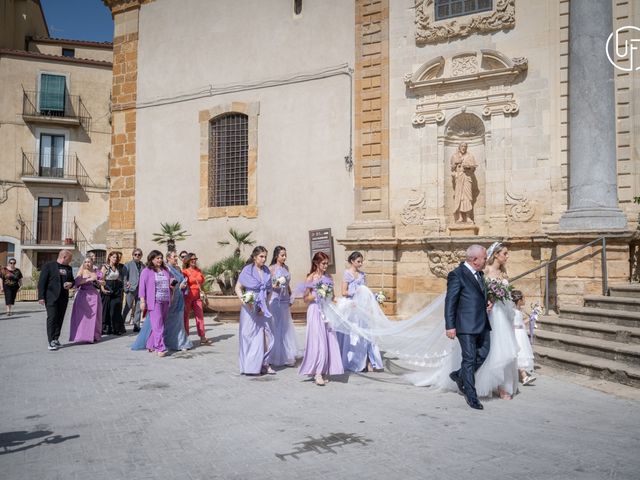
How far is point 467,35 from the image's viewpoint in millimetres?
13781

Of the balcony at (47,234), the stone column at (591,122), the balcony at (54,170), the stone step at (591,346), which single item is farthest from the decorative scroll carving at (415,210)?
the balcony at (54,170)

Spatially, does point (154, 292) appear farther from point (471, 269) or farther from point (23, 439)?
point (471, 269)

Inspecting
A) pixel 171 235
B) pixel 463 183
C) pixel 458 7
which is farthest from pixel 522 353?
pixel 171 235

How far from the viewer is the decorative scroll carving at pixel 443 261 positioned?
43.7ft

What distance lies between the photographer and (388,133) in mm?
14664

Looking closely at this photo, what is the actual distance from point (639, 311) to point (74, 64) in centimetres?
3163

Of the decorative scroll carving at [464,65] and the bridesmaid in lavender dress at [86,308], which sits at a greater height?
the decorative scroll carving at [464,65]

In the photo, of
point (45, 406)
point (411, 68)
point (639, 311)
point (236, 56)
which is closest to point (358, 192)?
point (411, 68)

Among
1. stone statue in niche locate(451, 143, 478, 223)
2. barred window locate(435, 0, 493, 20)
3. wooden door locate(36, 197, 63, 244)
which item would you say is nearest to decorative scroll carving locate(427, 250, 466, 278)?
stone statue in niche locate(451, 143, 478, 223)

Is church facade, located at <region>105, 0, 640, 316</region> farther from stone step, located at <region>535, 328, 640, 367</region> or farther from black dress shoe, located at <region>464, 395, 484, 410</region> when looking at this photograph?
black dress shoe, located at <region>464, 395, 484, 410</region>

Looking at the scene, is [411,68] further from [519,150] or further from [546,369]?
[546,369]

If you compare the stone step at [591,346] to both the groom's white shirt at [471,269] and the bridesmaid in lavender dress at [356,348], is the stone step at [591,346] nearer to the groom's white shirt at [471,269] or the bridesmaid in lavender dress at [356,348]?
the groom's white shirt at [471,269]

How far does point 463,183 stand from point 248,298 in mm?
7304

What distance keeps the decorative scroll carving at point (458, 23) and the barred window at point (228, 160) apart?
6.22 meters
